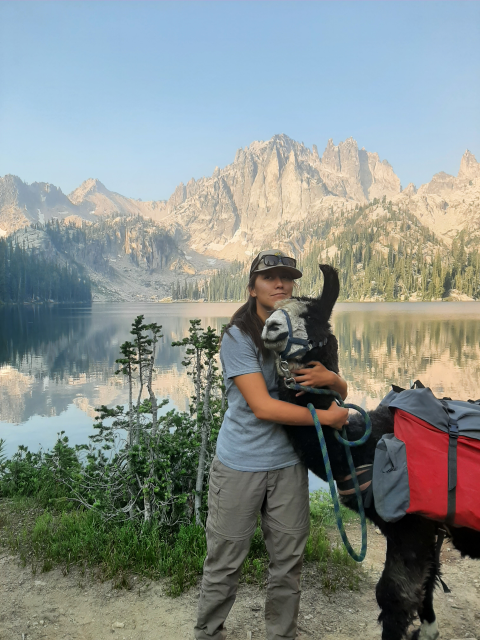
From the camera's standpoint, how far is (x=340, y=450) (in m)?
2.17

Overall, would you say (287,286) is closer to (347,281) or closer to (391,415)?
(391,415)

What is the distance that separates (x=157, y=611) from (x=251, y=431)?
1.97 metres

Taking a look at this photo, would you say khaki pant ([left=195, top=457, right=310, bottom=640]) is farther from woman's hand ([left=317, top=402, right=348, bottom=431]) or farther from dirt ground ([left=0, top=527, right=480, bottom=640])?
dirt ground ([left=0, top=527, right=480, bottom=640])

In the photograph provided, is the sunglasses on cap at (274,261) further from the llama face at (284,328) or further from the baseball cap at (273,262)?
the llama face at (284,328)

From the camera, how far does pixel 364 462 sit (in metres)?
2.19

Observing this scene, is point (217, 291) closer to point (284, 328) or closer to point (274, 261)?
point (274, 261)

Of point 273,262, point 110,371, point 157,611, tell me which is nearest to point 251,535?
point 157,611

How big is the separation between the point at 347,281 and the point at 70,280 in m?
83.2

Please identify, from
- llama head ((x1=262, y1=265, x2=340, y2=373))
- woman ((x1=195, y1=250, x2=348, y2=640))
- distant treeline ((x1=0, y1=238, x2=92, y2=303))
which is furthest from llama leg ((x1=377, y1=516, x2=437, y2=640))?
distant treeline ((x1=0, y1=238, x2=92, y2=303))

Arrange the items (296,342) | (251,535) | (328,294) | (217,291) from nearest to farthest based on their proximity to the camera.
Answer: (296,342) < (328,294) < (251,535) < (217,291)

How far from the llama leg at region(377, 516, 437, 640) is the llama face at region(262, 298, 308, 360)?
3.41ft

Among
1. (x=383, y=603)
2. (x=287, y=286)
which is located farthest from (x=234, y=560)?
(x=287, y=286)

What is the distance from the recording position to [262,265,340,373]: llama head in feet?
6.54

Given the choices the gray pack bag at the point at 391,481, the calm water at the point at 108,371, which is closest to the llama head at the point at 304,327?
the gray pack bag at the point at 391,481
